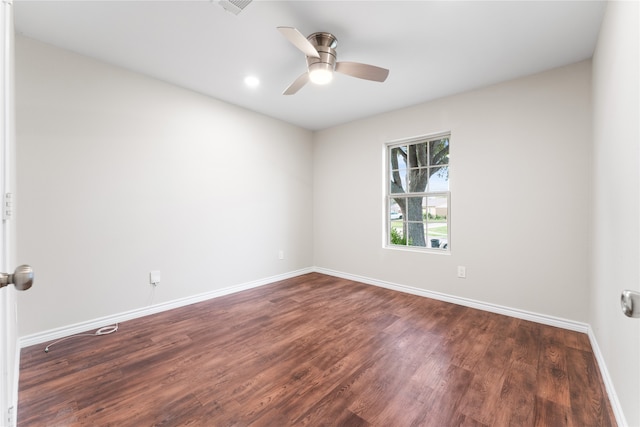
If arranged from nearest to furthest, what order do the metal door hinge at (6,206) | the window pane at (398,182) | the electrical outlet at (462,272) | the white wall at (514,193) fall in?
1. the metal door hinge at (6,206)
2. the white wall at (514,193)
3. the electrical outlet at (462,272)
4. the window pane at (398,182)

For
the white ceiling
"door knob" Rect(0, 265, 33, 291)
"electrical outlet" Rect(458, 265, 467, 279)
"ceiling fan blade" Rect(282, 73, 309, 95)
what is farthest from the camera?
"electrical outlet" Rect(458, 265, 467, 279)

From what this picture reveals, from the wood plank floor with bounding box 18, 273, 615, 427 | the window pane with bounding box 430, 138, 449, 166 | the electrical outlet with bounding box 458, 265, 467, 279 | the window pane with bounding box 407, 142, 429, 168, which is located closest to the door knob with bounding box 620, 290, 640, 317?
the wood plank floor with bounding box 18, 273, 615, 427

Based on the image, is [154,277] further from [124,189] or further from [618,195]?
[618,195]

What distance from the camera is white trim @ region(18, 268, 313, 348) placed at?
7.24ft

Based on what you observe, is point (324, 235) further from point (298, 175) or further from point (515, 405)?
point (515, 405)

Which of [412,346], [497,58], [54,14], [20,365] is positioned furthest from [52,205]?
[497,58]

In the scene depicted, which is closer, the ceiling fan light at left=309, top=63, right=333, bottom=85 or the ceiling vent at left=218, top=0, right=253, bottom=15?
the ceiling vent at left=218, top=0, right=253, bottom=15

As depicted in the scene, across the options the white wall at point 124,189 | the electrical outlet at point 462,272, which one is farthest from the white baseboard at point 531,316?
the white wall at point 124,189

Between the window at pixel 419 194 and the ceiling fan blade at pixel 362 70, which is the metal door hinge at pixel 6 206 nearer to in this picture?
the ceiling fan blade at pixel 362 70

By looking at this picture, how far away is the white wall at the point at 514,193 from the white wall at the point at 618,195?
382mm

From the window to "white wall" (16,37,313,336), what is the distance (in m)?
1.92

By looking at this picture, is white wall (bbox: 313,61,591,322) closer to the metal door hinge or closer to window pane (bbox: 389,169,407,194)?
window pane (bbox: 389,169,407,194)

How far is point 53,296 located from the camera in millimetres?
2287

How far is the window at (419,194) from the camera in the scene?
3.43 meters
